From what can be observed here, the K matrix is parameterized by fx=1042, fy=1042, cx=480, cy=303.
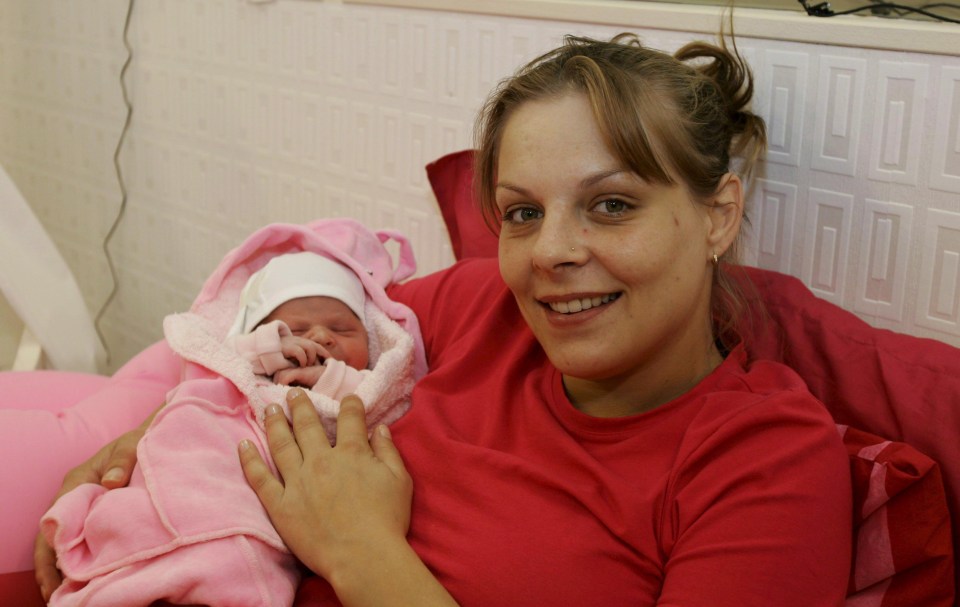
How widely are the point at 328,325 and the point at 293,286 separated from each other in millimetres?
75

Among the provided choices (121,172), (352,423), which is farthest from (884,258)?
(121,172)

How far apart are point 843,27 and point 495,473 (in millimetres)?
697

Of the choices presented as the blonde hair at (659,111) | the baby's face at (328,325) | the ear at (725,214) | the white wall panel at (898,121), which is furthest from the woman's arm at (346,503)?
the white wall panel at (898,121)

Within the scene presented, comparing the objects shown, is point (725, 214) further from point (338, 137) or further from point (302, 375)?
point (338, 137)

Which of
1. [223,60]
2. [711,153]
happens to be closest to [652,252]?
[711,153]

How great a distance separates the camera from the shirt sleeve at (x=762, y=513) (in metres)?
0.99

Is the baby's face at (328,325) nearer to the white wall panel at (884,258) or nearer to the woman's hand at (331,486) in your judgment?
the woman's hand at (331,486)

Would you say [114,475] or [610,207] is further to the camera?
[114,475]

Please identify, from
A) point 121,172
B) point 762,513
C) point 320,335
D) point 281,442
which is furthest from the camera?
point 121,172

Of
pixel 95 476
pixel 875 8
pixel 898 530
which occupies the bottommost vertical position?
pixel 95 476

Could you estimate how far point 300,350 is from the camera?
1.42 m

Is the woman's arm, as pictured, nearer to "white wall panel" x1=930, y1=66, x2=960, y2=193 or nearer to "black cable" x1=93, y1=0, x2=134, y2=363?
"white wall panel" x1=930, y1=66, x2=960, y2=193

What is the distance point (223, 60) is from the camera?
7.71 ft

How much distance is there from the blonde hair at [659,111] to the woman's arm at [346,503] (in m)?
0.35
